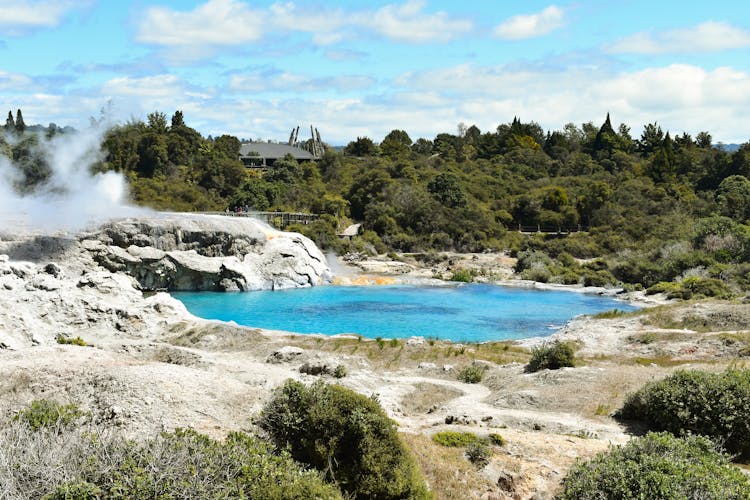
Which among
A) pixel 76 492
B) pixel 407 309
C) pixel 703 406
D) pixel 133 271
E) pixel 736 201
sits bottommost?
pixel 407 309

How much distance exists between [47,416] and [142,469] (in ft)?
9.04

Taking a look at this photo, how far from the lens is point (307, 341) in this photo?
23.2 m

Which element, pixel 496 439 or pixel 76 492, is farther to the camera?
pixel 496 439

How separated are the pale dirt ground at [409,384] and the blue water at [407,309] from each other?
4789 mm

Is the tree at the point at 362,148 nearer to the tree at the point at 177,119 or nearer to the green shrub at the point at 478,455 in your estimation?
the tree at the point at 177,119

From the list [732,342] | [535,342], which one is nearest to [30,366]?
[535,342]

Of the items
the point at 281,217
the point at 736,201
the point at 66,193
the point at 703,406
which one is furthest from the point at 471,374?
the point at 736,201

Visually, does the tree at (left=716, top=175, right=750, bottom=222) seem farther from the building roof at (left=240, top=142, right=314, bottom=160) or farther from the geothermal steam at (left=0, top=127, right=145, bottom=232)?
the building roof at (left=240, top=142, right=314, bottom=160)

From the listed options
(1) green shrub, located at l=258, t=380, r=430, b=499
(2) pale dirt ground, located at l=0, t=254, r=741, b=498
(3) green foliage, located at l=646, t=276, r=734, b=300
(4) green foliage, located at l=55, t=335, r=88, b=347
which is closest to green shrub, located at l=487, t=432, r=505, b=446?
(2) pale dirt ground, located at l=0, t=254, r=741, b=498

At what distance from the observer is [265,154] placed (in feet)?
289

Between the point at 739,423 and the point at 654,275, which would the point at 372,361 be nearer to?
the point at 739,423

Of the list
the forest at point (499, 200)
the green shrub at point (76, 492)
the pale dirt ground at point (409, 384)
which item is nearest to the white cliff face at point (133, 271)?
the pale dirt ground at point (409, 384)

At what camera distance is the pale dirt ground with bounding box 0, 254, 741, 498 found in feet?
36.2

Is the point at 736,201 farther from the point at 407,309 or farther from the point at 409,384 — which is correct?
the point at 409,384
